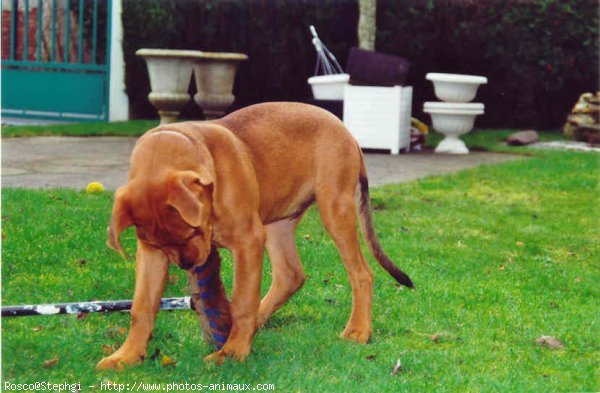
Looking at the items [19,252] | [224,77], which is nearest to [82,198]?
[19,252]

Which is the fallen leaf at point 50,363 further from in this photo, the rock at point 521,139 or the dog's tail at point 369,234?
the rock at point 521,139

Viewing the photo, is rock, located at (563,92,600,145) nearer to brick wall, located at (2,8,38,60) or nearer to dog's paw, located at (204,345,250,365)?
brick wall, located at (2,8,38,60)

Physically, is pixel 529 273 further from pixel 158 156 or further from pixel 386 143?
pixel 386 143

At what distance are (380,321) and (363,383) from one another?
1.05 m

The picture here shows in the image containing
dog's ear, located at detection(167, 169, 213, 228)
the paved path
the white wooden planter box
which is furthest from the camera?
the white wooden planter box

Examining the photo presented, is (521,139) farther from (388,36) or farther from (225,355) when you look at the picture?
(225,355)

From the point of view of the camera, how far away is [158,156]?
3559 mm

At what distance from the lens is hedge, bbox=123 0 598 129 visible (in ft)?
47.4

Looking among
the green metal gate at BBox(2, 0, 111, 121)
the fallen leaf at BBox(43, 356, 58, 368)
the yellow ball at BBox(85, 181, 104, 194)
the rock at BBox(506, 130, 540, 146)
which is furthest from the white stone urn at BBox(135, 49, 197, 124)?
the fallen leaf at BBox(43, 356, 58, 368)

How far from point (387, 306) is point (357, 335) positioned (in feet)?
2.37

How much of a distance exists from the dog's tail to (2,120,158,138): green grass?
831cm

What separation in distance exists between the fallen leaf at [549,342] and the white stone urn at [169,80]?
786 centimetres

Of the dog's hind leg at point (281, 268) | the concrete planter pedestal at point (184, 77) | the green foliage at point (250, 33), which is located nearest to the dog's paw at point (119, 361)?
the dog's hind leg at point (281, 268)

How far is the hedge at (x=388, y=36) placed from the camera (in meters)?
14.5
